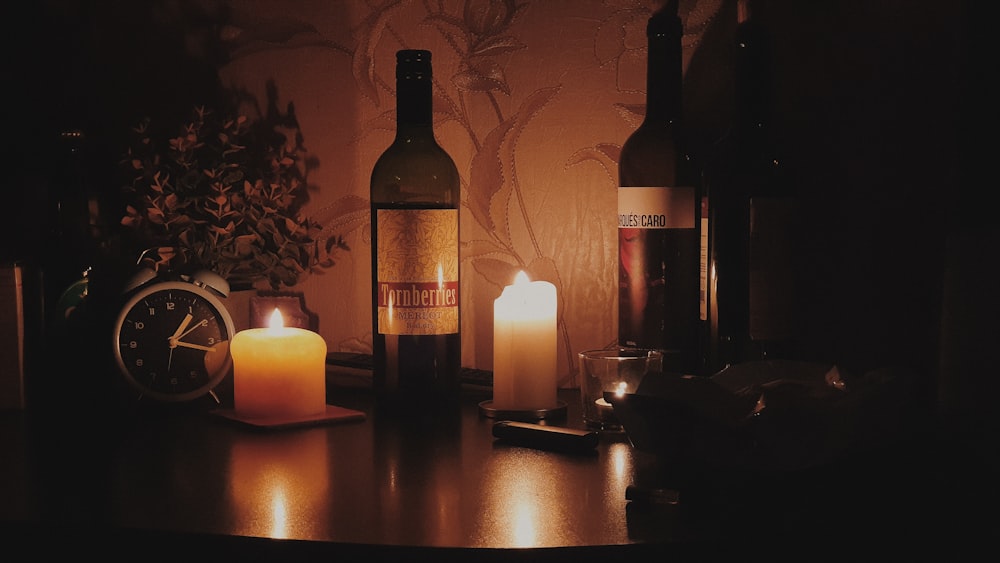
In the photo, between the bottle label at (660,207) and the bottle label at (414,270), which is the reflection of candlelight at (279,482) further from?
the bottle label at (660,207)

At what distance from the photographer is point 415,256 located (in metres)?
1.10

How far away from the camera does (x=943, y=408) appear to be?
1.07m

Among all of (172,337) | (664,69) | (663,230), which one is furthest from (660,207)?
(172,337)

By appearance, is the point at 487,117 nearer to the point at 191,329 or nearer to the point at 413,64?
the point at 413,64

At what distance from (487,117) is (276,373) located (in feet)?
1.40

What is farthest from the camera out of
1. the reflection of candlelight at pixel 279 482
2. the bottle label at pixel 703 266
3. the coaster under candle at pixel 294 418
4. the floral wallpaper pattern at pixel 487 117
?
the floral wallpaper pattern at pixel 487 117

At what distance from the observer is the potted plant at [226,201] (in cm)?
119

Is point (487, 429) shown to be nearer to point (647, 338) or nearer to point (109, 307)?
point (647, 338)

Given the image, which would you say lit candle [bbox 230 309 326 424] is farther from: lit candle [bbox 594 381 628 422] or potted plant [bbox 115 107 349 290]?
lit candle [bbox 594 381 628 422]

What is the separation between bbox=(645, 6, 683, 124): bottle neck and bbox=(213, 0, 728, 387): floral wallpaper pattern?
10 centimetres

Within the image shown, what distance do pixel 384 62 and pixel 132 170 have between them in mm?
344

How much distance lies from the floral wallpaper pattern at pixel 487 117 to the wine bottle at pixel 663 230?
Result: 11cm

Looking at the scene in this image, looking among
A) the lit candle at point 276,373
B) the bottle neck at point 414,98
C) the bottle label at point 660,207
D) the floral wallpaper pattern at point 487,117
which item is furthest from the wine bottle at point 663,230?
the lit candle at point 276,373

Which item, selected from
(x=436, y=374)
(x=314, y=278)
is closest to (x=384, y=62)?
(x=314, y=278)
